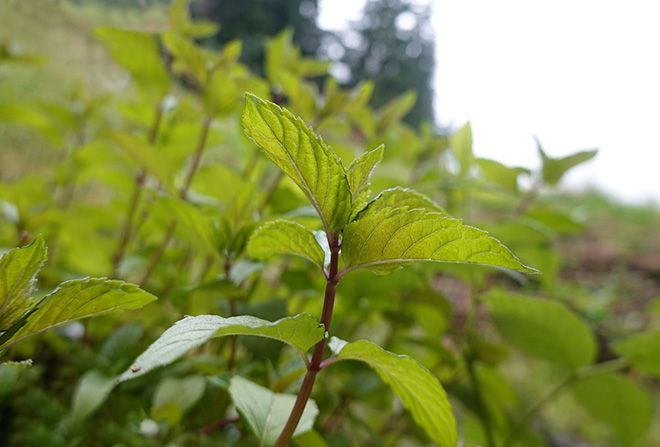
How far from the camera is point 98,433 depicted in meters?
0.51

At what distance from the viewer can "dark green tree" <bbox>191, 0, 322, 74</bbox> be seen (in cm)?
511

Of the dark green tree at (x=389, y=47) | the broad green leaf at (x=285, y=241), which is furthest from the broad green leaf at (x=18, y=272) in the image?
the dark green tree at (x=389, y=47)

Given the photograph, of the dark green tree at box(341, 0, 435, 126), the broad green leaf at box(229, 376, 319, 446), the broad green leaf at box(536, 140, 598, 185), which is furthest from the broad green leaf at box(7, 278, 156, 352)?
the dark green tree at box(341, 0, 435, 126)

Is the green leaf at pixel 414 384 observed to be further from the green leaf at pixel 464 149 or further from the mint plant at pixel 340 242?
the green leaf at pixel 464 149

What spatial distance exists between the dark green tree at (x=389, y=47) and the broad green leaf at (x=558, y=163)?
8.85 ft

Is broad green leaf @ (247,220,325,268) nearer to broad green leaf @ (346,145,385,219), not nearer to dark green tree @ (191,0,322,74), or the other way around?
broad green leaf @ (346,145,385,219)

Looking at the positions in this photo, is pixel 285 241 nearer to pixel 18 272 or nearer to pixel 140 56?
pixel 18 272

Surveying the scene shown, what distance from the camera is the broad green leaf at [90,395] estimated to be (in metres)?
0.41

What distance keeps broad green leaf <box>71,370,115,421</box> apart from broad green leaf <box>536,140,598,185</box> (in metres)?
0.52

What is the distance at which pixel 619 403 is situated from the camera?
2.12ft

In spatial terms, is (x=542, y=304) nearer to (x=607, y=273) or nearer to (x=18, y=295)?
(x=18, y=295)

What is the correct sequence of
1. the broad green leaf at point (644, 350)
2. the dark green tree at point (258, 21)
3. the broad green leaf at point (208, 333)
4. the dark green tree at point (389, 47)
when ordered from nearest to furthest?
1. the broad green leaf at point (208, 333)
2. the broad green leaf at point (644, 350)
3. the dark green tree at point (389, 47)
4. the dark green tree at point (258, 21)

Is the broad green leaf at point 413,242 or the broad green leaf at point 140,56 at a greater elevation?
the broad green leaf at point 140,56

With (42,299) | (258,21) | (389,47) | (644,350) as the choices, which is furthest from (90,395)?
(258,21)
